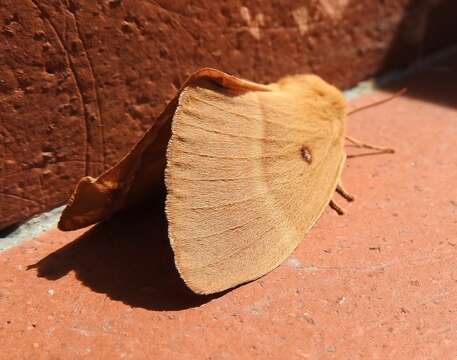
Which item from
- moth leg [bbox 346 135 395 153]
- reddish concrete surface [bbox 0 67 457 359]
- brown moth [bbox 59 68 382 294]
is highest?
brown moth [bbox 59 68 382 294]

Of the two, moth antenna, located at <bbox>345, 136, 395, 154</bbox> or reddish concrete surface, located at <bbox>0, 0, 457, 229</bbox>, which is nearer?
reddish concrete surface, located at <bbox>0, 0, 457, 229</bbox>

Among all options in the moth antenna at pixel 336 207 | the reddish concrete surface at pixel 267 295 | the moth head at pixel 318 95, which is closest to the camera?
the reddish concrete surface at pixel 267 295

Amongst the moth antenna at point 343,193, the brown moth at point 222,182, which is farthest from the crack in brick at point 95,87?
the moth antenna at point 343,193

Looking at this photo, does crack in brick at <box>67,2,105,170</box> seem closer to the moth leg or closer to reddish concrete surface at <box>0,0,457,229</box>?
reddish concrete surface at <box>0,0,457,229</box>

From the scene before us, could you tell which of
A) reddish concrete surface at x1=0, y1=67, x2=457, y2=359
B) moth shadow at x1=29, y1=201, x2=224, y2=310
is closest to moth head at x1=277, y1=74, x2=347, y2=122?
reddish concrete surface at x1=0, y1=67, x2=457, y2=359

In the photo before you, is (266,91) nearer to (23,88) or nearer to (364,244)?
(364,244)

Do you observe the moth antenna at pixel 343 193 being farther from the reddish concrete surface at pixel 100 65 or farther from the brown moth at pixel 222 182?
the reddish concrete surface at pixel 100 65

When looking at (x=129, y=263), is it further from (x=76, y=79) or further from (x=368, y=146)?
(x=368, y=146)
